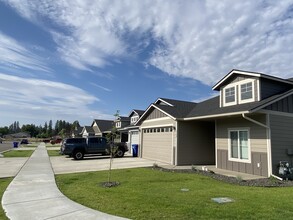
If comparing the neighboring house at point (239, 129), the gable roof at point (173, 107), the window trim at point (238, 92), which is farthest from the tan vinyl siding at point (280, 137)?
the gable roof at point (173, 107)

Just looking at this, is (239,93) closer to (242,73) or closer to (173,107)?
(242,73)

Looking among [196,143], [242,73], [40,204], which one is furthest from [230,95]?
[40,204]

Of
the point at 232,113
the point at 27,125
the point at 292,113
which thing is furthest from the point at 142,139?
the point at 27,125

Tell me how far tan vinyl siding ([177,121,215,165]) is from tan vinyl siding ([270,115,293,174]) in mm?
6328

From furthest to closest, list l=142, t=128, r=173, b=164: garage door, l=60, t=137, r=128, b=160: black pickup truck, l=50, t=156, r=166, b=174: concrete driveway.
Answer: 1. l=60, t=137, r=128, b=160: black pickup truck
2. l=142, t=128, r=173, b=164: garage door
3. l=50, t=156, r=166, b=174: concrete driveway

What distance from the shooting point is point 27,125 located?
129m

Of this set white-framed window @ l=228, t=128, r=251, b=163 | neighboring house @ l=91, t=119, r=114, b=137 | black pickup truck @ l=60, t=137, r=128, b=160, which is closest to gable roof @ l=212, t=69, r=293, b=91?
white-framed window @ l=228, t=128, r=251, b=163

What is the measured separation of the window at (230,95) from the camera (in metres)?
14.4

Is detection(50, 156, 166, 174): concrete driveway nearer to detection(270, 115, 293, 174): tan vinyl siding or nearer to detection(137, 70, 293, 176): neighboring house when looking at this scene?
detection(137, 70, 293, 176): neighboring house

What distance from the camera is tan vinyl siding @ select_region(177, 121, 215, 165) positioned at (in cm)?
1722

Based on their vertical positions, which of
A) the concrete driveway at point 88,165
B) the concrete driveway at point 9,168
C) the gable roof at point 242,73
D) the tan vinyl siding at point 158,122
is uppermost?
the gable roof at point 242,73

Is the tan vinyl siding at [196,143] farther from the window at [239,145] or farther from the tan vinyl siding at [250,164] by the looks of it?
the window at [239,145]

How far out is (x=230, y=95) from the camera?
14641 millimetres

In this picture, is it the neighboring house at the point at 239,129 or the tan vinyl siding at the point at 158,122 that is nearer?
the neighboring house at the point at 239,129
